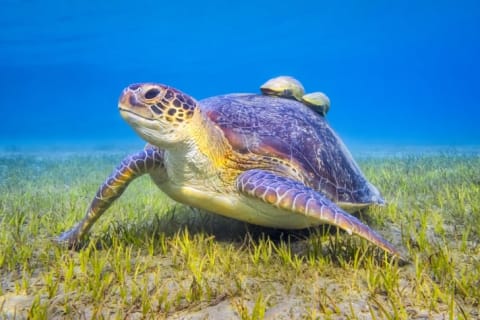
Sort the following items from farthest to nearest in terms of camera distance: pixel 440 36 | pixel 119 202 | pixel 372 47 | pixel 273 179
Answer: pixel 372 47
pixel 440 36
pixel 119 202
pixel 273 179

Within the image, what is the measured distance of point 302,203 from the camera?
262 cm

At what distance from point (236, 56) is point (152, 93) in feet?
527

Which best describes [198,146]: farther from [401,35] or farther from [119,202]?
[401,35]

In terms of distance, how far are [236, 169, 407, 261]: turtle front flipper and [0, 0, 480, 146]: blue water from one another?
2487 inches

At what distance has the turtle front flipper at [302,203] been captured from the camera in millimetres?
2525

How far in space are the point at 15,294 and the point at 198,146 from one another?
1684 millimetres

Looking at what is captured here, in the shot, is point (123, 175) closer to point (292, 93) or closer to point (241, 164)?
point (241, 164)

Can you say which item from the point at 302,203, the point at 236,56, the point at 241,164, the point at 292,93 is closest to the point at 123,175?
the point at 241,164

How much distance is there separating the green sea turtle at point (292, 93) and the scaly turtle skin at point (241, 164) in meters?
0.55

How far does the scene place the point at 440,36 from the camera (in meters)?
129

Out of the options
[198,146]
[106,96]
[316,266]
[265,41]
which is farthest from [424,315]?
[106,96]

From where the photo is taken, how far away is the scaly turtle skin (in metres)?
2.75

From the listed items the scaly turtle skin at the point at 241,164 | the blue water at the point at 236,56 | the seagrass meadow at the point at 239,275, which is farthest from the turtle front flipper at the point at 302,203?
the blue water at the point at 236,56

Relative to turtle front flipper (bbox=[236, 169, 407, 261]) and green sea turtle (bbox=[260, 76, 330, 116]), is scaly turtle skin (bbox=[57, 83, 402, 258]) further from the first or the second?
green sea turtle (bbox=[260, 76, 330, 116])
